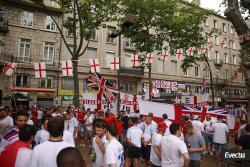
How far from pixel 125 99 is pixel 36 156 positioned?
10.8 m

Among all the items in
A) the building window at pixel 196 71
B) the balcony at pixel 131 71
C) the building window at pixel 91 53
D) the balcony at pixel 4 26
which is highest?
the balcony at pixel 4 26

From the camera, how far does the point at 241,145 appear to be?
6.27 meters

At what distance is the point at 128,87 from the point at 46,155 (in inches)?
1278

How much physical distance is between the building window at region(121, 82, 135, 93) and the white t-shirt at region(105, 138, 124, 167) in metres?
30.5

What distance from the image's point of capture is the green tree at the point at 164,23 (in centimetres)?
2403

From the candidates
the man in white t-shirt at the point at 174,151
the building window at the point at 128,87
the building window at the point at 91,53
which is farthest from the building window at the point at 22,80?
the man in white t-shirt at the point at 174,151

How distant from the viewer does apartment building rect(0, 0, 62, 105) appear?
90.7ft

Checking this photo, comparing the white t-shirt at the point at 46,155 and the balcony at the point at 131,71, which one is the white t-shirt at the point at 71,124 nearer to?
the white t-shirt at the point at 46,155

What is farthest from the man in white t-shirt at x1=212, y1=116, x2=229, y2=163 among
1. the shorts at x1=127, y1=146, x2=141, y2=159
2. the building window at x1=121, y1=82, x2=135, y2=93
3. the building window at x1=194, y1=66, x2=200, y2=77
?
the building window at x1=194, y1=66, x2=200, y2=77

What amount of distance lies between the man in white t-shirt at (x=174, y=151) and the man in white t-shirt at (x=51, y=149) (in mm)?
2422

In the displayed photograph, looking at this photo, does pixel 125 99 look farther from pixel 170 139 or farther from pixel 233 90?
pixel 233 90

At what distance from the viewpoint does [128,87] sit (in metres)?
35.7

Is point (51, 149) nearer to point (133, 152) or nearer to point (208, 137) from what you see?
point (133, 152)

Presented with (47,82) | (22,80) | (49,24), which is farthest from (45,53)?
(22,80)
